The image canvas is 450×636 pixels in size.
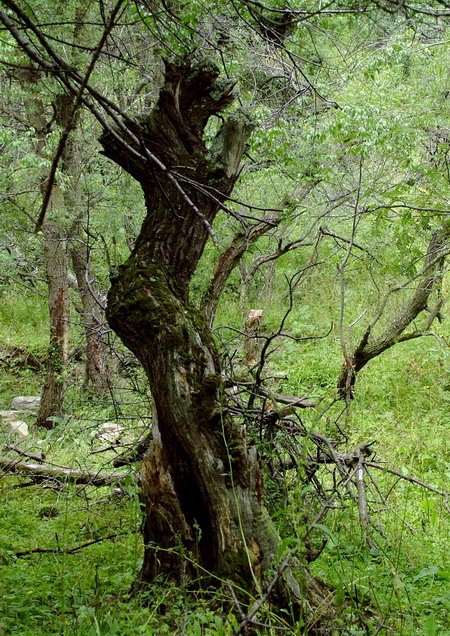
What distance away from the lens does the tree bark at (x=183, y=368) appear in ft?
8.94

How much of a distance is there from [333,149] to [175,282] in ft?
24.7

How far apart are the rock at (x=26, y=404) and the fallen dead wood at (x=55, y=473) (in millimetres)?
6499

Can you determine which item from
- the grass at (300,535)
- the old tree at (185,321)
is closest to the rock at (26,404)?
the grass at (300,535)

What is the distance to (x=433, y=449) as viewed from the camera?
23.9 feet

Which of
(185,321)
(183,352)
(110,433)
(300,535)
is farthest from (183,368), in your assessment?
(110,433)

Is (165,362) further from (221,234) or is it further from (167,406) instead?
(221,234)

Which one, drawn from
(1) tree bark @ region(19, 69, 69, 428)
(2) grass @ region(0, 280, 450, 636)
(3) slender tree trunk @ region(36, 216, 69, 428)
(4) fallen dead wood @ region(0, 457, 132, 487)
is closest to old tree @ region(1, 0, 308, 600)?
(2) grass @ region(0, 280, 450, 636)

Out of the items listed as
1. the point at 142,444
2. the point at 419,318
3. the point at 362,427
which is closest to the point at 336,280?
the point at 419,318

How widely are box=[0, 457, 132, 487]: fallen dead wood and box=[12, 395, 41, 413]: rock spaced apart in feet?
21.3

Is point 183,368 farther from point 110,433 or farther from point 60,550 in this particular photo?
point 110,433

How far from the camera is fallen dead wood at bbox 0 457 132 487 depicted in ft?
16.5

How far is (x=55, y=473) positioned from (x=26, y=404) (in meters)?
7.14

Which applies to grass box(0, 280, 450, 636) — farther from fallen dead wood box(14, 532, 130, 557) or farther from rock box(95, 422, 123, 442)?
rock box(95, 422, 123, 442)

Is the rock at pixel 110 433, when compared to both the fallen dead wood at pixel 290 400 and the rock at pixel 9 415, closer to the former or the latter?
the rock at pixel 9 415
